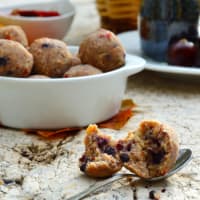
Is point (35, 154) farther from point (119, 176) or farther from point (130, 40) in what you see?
A: point (130, 40)

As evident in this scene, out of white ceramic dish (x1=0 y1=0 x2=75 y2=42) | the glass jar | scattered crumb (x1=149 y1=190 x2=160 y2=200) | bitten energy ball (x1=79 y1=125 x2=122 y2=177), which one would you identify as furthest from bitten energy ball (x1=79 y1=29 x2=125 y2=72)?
the glass jar

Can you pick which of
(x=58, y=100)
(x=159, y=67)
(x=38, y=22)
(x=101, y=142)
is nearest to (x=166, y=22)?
(x=159, y=67)

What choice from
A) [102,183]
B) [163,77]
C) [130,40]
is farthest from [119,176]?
[130,40]

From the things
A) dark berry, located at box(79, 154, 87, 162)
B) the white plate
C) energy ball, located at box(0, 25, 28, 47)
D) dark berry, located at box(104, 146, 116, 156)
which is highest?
energy ball, located at box(0, 25, 28, 47)

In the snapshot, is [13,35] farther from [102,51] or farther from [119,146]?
[119,146]

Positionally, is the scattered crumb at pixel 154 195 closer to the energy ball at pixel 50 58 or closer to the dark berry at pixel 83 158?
the dark berry at pixel 83 158

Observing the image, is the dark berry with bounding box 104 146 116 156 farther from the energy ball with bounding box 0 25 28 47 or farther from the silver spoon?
the energy ball with bounding box 0 25 28 47

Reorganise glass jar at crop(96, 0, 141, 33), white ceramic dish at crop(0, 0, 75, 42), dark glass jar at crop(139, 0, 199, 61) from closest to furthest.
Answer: dark glass jar at crop(139, 0, 199, 61) → white ceramic dish at crop(0, 0, 75, 42) → glass jar at crop(96, 0, 141, 33)

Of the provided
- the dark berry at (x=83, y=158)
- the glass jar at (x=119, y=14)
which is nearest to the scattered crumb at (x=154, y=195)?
the dark berry at (x=83, y=158)
